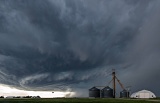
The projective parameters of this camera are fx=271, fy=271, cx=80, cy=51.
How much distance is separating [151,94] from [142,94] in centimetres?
653

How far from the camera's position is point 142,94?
199375 mm

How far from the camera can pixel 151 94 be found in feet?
653
